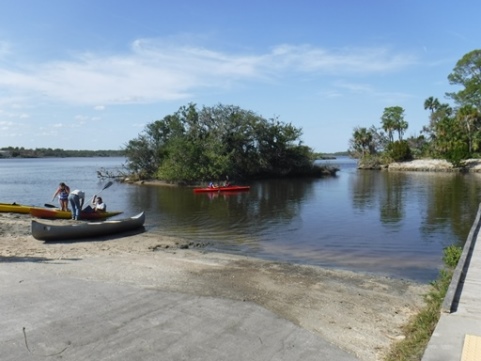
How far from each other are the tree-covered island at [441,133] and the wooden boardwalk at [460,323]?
59391 millimetres

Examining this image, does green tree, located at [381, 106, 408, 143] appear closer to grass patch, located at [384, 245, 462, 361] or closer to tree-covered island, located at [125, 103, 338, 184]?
tree-covered island, located at [125, 103, 338, 184]

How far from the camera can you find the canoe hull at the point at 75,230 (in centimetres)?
1496

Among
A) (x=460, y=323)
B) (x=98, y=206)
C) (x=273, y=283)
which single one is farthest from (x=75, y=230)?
(x=460, y=323)

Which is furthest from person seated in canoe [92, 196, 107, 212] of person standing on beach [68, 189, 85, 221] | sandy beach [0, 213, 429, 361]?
sandy beach [0, 213, 429, 361]

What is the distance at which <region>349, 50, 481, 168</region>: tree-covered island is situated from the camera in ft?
211

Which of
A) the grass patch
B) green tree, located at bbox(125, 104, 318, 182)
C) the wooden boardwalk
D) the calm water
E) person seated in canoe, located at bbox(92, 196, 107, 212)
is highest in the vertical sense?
green tree, located at bbox(125, 104, 318, 182)

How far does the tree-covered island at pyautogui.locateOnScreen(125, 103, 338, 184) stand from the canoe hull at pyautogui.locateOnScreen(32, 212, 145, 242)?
88.3 ft

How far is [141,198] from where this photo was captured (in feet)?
110

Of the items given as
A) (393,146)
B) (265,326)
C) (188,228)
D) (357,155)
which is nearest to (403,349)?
(265,326)

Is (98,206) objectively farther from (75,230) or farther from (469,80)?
(469,80)

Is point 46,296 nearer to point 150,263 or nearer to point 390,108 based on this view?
point 150,263

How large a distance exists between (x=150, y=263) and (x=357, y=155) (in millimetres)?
77417

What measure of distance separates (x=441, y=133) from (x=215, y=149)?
129ft

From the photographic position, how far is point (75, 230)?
51.4 ft
